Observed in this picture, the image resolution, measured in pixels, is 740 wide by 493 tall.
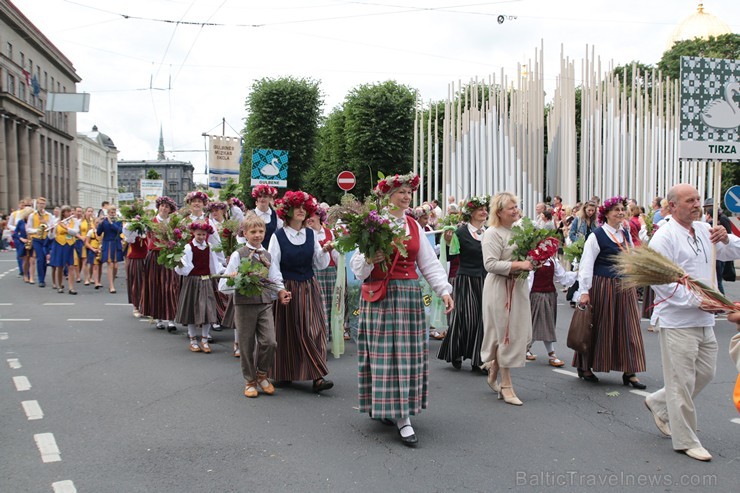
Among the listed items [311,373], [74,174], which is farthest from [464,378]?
[74,174]

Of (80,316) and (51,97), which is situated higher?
(51,97)

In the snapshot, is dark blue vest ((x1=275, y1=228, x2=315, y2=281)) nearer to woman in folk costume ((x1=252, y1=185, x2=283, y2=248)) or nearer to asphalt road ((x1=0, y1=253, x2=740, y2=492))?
asphalt road ((x1=0, y1=253, x2=740, y2=492))

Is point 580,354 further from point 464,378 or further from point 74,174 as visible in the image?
point 74,174

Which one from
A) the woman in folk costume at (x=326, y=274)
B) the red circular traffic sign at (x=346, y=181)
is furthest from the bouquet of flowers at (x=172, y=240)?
the red circular traffic sign at (x=346, y=181)

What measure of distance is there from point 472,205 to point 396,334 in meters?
3.22

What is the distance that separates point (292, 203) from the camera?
23.4ft

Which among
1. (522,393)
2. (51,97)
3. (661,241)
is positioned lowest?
(522,393)

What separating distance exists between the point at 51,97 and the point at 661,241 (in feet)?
66.9

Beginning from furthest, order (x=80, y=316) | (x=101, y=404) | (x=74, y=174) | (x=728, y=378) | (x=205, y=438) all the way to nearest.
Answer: (x=74, y=174), (x=80, y=316), (x=728, y=378), (x=101, y=404), (x=205, y=438)

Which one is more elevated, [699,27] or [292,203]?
[699,27]

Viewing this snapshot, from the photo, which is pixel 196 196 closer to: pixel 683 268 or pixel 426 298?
pixel 426 298

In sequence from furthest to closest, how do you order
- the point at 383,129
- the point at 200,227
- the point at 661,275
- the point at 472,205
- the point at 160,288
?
the point at 383,129 → the point at 160,288 → the point at 200,227 → the point at 472,205 → the point at 661,275

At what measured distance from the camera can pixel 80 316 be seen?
42.0 feet

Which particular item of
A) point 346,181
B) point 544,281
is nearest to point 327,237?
point 544,281
